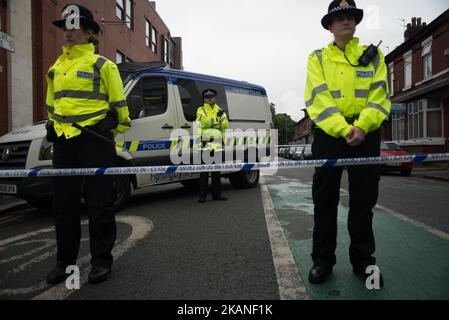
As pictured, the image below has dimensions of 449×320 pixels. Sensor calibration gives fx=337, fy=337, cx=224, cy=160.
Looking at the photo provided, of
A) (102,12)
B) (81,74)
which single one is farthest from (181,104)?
(102,12)

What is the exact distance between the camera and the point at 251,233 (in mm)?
3881

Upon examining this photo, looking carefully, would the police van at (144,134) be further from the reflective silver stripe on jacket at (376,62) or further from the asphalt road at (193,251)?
the reflective silver stripe on jacket at (376,62)

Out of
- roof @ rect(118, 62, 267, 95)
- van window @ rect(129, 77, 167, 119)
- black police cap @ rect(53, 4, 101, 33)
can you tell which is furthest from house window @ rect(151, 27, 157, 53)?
black police cap @ rect(53, 4, 101, 33)

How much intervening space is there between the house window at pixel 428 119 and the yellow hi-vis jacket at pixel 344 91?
67.8ft

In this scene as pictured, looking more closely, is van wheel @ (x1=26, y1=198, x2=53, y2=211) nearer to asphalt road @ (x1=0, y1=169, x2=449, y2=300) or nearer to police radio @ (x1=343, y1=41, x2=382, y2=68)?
asphalt road @ (x1=0, y1=169, x2=449, y2=300)

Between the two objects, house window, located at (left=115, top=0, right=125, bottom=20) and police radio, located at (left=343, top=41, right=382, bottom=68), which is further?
house window, located at (left=115, top=0, right=125, bottom=20)

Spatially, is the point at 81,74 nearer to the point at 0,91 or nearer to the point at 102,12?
the point at 0,91

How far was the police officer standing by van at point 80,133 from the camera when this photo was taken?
8.59 ft

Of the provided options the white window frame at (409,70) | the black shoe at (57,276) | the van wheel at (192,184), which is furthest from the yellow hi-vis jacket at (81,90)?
the white window frame at (409,70)

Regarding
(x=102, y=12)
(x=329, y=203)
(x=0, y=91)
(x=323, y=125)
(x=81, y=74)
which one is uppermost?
(x=102, y=12)

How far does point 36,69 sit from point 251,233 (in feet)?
32.4

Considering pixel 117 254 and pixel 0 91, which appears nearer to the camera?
pixel 117 254

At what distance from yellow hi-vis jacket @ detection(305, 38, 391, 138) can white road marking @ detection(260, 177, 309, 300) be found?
43.5 inches

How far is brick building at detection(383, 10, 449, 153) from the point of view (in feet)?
62.1
